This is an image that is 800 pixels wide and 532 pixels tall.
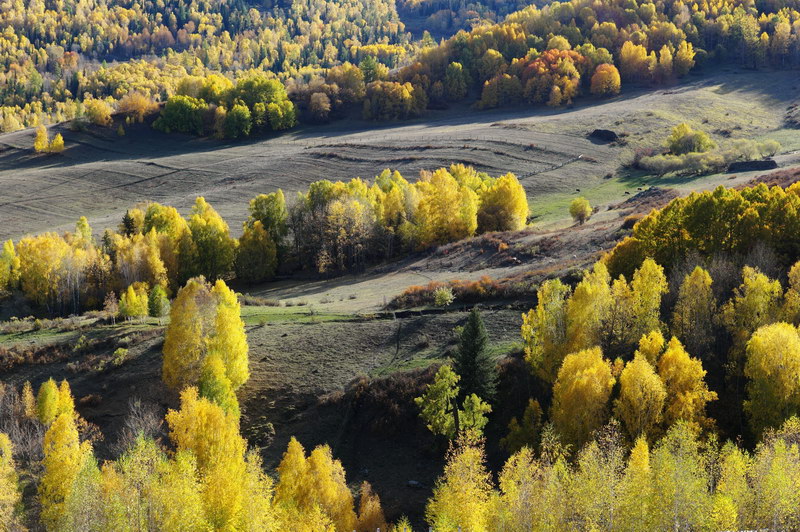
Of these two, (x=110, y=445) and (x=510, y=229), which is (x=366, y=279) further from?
(x=110, y=445)

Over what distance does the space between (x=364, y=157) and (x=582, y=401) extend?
12089 centimetres

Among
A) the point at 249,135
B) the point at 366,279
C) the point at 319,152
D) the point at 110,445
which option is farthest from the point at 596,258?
the point at 249,135

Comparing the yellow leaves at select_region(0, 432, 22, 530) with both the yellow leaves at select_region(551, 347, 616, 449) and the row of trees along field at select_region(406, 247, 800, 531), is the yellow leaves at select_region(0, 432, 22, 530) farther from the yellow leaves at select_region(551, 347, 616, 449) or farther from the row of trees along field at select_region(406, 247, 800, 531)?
the yellow leaves at select_region(551, 347, 616, 449)

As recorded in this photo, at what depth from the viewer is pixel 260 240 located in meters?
106

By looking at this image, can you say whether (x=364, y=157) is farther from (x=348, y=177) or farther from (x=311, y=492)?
(x=311, y=492)

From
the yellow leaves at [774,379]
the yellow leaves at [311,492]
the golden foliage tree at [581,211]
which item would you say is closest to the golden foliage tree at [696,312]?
the yellow leaves at [774,379]

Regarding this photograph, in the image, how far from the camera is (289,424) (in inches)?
2372

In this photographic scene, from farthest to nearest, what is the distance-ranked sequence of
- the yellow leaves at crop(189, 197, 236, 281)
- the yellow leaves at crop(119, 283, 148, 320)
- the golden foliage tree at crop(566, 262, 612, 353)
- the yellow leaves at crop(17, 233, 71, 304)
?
the yellow leaves at crop(189, 197, 236, 281)
the yellow leaves at crop(17, 233, 71, 304)
the yellow leaves at crop(119, 283, 148, 320)
the golden foliage tree at crop(566, 262, 612, 353)

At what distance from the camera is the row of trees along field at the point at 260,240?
97500mm

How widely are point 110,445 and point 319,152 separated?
390ft

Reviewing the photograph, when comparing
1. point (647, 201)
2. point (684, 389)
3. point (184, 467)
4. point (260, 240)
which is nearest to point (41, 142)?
point (260, 240)

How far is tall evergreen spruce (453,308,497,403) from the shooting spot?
183ft

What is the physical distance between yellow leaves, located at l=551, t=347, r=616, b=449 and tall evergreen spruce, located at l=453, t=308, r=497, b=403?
630 centimetres

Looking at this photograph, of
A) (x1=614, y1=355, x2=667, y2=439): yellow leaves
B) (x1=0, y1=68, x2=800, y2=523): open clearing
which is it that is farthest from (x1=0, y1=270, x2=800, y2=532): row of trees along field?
(x1=0, y1=68, x2=800, y2=523): open clearing
